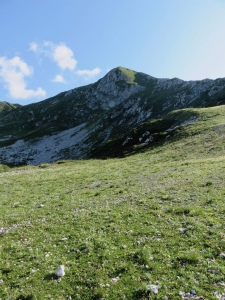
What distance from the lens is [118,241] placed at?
13.8 meters

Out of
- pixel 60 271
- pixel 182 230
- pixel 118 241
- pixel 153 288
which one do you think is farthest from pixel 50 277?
pixel 182 230

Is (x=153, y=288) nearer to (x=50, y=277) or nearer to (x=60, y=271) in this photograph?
(x=60, y=271)

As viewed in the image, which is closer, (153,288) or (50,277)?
(153,288)

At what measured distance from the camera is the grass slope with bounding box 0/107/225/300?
9.84 meters

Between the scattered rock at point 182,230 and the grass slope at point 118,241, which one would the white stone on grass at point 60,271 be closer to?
the grass slope at point 118,241

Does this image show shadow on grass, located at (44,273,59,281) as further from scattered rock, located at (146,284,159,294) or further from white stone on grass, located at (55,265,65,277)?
scattered rock, located at (146,284,159,294)

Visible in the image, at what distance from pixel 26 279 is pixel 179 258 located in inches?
298

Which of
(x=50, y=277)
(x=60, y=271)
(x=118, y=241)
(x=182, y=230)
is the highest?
(x=60, y=271)

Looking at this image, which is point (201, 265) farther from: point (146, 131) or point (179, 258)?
point (146, 131)

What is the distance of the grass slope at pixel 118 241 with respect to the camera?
32.3ft

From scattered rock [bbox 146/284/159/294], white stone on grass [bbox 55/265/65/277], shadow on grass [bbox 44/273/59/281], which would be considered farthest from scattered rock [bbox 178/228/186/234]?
shadow on grass [bbox 44/273/59/281]

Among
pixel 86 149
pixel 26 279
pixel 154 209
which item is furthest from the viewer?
pixel 86 149

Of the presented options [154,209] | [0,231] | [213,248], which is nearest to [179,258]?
[213,248]

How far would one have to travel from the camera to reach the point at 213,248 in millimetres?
12172
